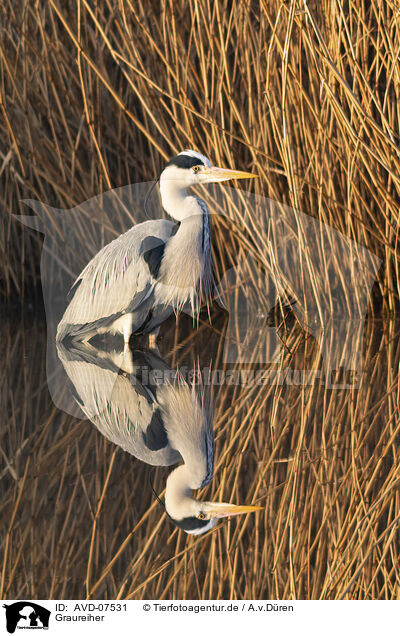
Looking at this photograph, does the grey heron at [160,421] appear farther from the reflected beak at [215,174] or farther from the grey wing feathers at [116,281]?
the reflected beak at [215,174]

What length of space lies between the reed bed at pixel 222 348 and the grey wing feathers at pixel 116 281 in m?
0.19

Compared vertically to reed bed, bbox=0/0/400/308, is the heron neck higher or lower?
lower

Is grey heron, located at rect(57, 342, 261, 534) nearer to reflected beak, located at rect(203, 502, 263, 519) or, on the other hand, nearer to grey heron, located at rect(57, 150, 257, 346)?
reflected beak, located at rect(203, 502, 263, 519)

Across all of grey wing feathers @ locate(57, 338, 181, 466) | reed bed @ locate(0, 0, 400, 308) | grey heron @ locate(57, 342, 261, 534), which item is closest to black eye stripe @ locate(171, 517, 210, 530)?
grey heron @ locate(57, 342, 261, 534)

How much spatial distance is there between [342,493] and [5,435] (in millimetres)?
686

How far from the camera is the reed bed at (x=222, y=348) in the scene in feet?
3.28

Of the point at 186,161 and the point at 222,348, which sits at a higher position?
the point at 186,161

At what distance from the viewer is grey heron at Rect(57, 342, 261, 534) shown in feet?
3.71

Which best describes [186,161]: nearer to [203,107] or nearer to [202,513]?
[203,107]

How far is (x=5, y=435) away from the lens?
151cm
